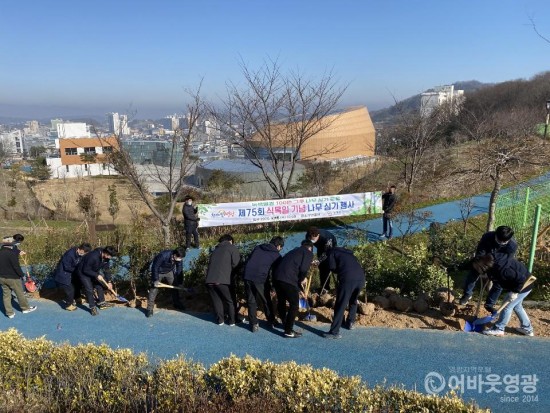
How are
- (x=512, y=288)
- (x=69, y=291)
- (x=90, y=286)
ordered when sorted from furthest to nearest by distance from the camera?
1. (x=69, y=291)
2. (x=90, y=286)
3. (x=512, y=288)

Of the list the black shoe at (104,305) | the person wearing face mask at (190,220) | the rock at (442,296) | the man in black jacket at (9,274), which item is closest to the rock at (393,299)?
the rock at (442,296)

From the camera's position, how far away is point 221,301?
5996 millimetres

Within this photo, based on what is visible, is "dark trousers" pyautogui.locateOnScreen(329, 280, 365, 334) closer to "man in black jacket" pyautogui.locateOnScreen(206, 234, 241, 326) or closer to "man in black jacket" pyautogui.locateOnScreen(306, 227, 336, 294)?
"man in black jacket" pyautogui.locateOnScreen(306, 227, 336, 294)

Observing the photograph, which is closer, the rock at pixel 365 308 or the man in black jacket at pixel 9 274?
the rock at pixel 365 308

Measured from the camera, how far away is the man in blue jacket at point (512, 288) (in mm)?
5070

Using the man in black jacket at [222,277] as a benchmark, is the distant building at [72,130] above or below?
above

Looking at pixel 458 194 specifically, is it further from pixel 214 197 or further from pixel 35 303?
pixel 35 303

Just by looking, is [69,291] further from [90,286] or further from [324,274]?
[324,274]

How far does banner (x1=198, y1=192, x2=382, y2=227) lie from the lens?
36.6 ft

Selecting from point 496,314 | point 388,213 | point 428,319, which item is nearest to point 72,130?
point 388,213

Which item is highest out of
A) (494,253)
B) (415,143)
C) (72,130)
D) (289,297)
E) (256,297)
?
(72,130)

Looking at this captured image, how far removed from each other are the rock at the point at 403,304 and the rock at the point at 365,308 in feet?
1.25

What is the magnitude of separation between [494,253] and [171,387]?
13.3ft

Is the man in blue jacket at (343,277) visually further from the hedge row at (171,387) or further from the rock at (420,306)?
the hedge row at (171,387)
